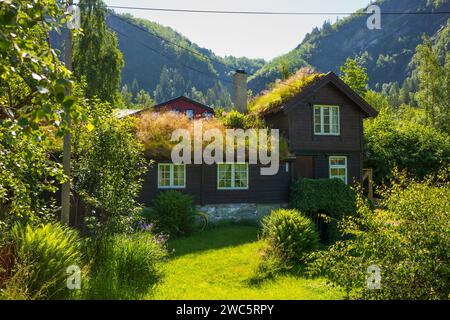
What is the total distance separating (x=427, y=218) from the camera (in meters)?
6.98

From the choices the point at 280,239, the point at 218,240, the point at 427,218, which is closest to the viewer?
the point at 427,218

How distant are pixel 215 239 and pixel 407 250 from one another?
31.8 feet

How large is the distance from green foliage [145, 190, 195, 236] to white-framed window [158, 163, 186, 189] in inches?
85.6

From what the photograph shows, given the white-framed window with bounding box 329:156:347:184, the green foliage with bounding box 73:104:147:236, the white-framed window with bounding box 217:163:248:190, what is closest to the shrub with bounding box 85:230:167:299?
the green foliage with bounding box 73:104:147:236

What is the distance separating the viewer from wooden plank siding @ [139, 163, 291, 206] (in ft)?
59.6

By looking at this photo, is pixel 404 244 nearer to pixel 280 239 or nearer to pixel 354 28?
pixel 280 239

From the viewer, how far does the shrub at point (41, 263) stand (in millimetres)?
6684

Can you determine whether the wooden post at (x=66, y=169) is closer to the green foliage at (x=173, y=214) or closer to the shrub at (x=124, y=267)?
the shrub at (x=124, y=267)

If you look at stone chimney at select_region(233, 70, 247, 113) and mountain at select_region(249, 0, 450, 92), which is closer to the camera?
stone chimney at select_region(233, 70, 247, 113)

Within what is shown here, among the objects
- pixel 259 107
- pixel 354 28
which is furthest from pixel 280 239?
pixel 354 28

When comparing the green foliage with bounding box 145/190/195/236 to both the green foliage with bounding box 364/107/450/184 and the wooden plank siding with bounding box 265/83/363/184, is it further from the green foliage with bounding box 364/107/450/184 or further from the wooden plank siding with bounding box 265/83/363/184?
the green foliage with bounding box 364/107/450/184

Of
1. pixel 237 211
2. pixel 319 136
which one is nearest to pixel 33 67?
pixel 237 211
